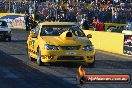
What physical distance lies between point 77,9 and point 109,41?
18647 millimetres

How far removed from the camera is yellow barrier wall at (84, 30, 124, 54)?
22.4 meters

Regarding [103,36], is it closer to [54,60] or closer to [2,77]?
[54,60]

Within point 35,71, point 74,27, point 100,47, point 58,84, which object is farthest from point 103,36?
point 58,84

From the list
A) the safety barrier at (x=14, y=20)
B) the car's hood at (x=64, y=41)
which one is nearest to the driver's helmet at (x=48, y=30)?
the car's hood at (x=64, y=41)

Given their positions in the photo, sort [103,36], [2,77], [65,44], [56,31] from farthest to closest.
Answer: [103,36]
[56,31]
[65,44]
[2,77]

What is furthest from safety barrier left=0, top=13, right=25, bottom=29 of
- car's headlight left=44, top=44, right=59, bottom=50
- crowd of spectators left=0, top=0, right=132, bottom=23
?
car's headlight left=44, top=44, right=59, bottom=50

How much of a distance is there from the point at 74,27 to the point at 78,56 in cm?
160

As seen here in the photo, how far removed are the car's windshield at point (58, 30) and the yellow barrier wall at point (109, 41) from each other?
6.37 m

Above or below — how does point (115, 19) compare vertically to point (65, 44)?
below

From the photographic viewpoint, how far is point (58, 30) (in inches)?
635

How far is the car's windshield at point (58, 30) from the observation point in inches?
629

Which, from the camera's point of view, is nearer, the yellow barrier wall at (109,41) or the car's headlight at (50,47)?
the car's headlight at (50,47)

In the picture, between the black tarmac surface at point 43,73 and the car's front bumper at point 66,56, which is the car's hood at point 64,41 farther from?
the black tarmac surface at point 43,73

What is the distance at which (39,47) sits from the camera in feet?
50.7
